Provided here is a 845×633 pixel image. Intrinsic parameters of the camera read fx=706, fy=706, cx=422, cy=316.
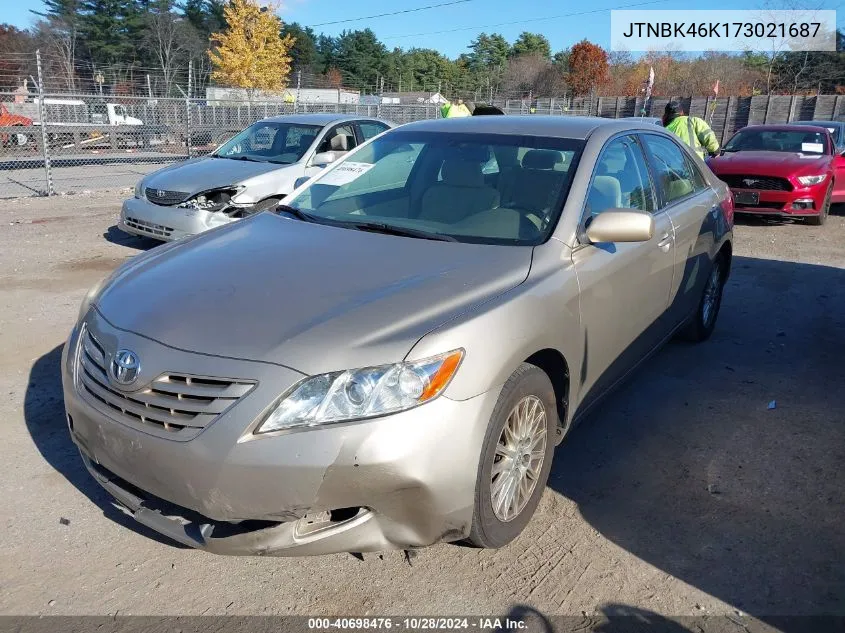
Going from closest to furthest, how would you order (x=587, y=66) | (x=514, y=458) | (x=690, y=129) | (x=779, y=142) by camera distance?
(x=514, y=458), (x=690, y=129), (x=779, y=142), (x=587, y=66)

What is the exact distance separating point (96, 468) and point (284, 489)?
95cm

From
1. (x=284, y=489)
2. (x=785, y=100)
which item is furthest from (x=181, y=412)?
(x=785, y=100)

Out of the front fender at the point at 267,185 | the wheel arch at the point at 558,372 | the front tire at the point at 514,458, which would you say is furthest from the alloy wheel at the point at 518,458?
the front fender at the point at 267,185

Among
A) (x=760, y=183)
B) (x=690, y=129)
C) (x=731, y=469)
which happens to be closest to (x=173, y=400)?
(x=731, y=469)

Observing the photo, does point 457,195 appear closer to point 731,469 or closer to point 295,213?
point 295,213

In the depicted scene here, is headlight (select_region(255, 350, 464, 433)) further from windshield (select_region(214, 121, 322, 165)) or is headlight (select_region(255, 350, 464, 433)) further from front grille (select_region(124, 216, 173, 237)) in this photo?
windshield (select_region(214, 121, 322, 165))

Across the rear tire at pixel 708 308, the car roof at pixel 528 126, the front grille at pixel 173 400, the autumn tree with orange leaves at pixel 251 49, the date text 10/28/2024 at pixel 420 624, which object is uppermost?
the autumn tree with orange leaves at pixel 251 49

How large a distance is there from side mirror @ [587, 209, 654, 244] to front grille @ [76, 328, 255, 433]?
1.74 metres

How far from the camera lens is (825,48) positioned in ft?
161

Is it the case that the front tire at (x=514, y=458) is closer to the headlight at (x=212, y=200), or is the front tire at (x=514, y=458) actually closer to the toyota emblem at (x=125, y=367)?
the toyota emblem at (x=125, y=367)

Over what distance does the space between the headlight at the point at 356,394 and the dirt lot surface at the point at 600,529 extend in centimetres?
77

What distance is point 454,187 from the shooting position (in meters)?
3.70

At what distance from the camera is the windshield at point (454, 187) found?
339 centimetres

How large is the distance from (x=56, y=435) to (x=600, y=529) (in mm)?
2792
